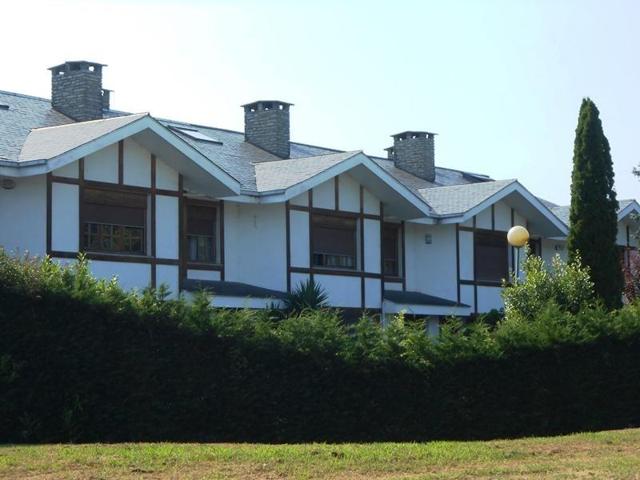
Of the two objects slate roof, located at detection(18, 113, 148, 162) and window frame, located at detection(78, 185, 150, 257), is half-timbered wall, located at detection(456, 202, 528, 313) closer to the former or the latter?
window frame, located at detection(78, 185, 150, 257)

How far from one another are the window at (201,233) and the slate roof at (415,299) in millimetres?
5325

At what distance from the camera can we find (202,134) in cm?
3319

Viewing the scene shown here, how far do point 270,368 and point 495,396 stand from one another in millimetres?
4153

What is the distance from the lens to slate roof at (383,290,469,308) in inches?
1290

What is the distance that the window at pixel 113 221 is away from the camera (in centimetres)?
2539

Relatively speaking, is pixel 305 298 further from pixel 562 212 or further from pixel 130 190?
pixel 562 212

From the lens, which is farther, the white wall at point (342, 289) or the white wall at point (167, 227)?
the white wall at point (342, 289)

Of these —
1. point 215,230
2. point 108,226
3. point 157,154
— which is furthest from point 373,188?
point 108,226

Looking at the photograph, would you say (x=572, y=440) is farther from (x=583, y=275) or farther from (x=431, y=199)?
(x=431, y=199)

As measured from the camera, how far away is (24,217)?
24312 mm

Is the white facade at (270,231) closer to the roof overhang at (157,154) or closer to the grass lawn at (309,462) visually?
the roof overhang at (157,154)

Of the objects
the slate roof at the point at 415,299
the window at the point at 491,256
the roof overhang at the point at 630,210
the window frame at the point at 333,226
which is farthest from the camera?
the roof overhang at the point at 630,210

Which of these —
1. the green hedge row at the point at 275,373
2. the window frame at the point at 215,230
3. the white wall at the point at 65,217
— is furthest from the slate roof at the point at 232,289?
the green hedge row at the point at 275,373

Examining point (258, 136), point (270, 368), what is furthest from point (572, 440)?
point (258, 136)
